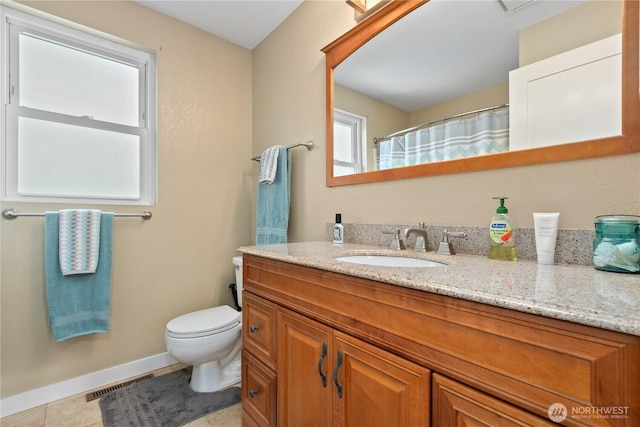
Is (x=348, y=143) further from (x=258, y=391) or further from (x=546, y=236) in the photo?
(x=258, y=391)

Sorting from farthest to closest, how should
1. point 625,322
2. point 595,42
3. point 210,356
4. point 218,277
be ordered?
point 218,277
point 210,356
point 595,42
point 625,322

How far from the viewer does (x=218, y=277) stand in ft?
7.18

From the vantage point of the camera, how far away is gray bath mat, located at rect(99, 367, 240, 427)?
141 cm

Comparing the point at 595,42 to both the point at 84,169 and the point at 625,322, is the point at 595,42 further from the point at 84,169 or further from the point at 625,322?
the point at 84,169

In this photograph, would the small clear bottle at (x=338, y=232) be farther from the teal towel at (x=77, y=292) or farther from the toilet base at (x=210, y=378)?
the teal towel at (x=77, y=292)

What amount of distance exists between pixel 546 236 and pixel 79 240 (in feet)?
7.13

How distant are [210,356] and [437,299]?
57.0 inches

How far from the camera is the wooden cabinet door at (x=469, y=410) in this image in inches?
19.0

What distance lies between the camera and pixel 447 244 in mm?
1072

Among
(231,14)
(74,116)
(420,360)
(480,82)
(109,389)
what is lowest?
(109,389)

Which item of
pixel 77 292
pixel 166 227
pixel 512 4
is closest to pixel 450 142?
pixel 512 4

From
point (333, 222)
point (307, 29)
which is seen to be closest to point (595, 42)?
point (333, 222)

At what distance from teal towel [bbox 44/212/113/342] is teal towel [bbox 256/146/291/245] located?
0.92 metres

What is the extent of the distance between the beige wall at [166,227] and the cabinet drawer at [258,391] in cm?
100
